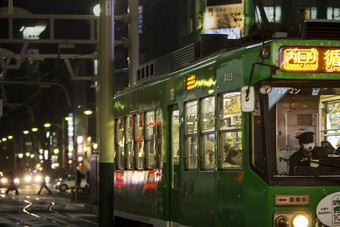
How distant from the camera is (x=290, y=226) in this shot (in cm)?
827

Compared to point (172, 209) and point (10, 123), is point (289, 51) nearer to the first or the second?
point (172, 209)

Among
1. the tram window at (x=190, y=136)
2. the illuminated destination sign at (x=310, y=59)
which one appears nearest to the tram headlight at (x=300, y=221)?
the illuminated destination sign at (x=310, y=59)

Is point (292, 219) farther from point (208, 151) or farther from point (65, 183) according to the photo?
point (65, 183)

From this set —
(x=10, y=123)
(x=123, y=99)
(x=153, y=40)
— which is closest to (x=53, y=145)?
(x=10, y=123)

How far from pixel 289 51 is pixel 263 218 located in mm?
1749

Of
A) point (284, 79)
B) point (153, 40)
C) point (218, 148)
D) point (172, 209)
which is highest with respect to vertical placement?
point (153, 40)

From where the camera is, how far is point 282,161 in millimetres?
8469

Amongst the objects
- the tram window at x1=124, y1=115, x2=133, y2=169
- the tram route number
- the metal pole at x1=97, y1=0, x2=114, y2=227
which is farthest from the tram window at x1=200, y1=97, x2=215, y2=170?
the metal pole at x1=97, y1=0, x2=114, y2=227

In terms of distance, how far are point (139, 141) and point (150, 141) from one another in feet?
1.90

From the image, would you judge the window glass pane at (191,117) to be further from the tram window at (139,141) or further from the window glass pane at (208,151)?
the tram window at (139,141)

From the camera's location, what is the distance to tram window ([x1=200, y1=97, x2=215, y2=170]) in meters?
9.67

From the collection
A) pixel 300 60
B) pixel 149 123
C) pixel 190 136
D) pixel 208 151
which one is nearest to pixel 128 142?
pixel 149 123

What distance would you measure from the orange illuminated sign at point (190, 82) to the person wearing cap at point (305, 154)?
2311mm

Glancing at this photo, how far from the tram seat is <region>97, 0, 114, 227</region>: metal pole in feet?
18.8
